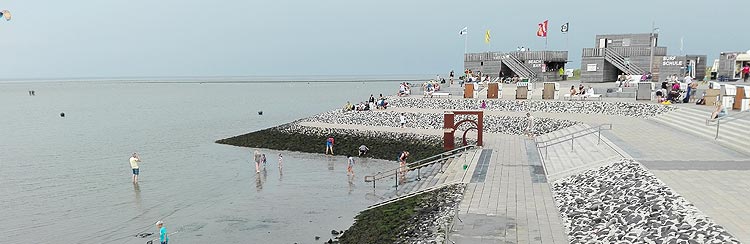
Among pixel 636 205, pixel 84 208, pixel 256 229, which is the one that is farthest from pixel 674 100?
pixel 84 208

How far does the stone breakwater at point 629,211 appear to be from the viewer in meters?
8.71

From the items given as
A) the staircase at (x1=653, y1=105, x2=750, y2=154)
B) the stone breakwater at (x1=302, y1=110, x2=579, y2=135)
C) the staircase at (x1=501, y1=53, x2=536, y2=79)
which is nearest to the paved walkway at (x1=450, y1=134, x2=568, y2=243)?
the staircase at (x1=653, y1=105, x2=750, y2=154)

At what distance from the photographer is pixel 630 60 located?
151ft

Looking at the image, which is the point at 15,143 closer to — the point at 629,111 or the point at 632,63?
the point at 629,111

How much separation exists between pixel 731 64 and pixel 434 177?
37657 millimetres

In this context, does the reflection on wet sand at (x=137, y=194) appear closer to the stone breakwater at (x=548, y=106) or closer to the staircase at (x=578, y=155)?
the staircase at (x=578, y=155)

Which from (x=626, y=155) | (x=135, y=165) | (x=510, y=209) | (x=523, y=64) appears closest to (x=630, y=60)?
(x=523, y=64)

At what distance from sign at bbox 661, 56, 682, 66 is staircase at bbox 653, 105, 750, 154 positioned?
2127cm

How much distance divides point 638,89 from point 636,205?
2541 centimetres

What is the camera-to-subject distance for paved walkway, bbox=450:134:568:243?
34.9 feet

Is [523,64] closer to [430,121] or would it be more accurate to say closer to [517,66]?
[517,66]

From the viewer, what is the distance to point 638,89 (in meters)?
32.7

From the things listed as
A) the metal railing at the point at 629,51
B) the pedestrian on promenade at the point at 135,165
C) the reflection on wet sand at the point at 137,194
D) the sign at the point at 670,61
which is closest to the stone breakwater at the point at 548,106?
the metal railing at the point at 629,51

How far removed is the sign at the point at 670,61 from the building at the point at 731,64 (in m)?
3.33
